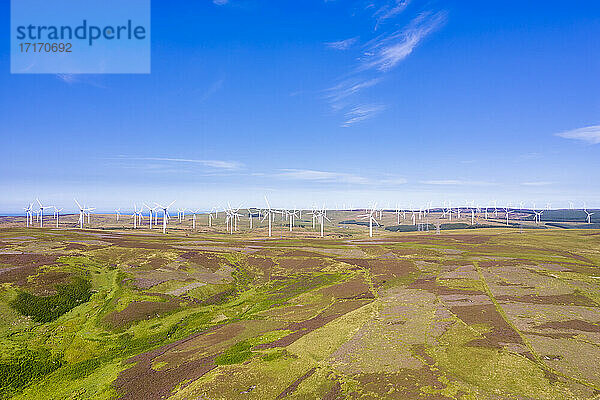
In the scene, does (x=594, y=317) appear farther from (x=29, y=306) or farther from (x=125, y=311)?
(x=29, y=306)

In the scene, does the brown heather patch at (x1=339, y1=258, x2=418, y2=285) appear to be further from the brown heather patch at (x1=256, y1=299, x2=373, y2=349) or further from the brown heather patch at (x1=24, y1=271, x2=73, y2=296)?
the brown heather patch at (x1=24, y1=271, x2=73, y2=296)

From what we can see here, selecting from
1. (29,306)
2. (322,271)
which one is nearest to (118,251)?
(29,306)

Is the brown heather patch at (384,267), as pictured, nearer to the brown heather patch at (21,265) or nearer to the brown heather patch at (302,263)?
the brown heather patch at (302,263)

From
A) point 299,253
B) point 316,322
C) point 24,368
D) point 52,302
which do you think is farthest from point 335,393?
point 299,253

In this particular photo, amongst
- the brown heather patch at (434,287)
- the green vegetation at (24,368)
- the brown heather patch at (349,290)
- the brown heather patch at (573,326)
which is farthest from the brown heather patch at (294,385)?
the brown heather patch at (434,287)

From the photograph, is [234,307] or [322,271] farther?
[322,271]
